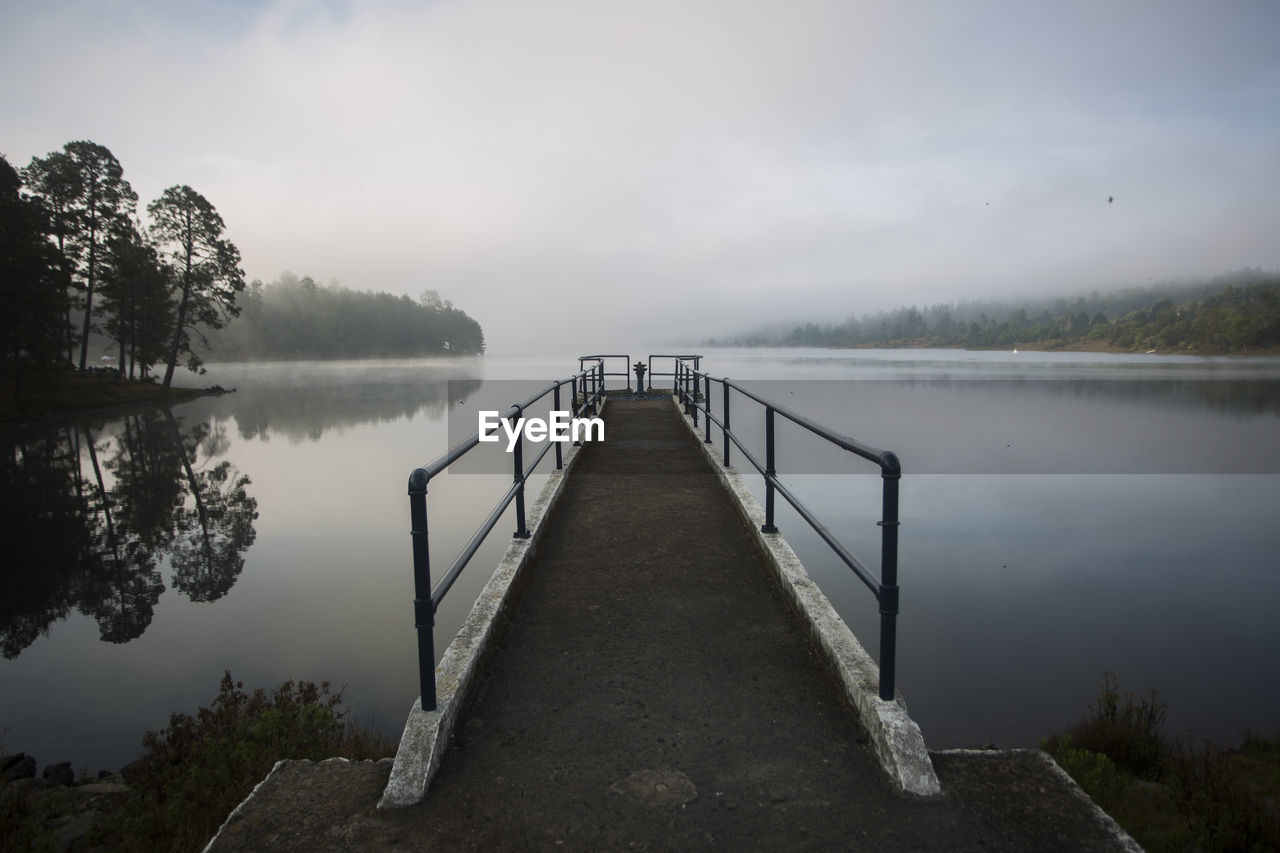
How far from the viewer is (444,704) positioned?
2748mm

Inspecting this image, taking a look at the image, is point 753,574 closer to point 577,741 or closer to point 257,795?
point 577,741

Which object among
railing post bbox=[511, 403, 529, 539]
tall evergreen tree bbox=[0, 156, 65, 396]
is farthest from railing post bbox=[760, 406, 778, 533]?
tall evergreen tree bbox=[0, 156, 65, 396]

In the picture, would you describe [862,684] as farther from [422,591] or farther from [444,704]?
[422,591]

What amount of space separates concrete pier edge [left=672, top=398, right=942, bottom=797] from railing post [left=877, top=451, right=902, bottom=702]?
14 cm

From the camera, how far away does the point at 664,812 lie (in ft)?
7.58

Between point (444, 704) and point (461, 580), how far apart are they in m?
8.66

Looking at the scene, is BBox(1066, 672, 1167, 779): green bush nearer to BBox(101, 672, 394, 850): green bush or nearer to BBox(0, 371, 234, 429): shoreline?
BBox(101, 672, 394, 850): green bush

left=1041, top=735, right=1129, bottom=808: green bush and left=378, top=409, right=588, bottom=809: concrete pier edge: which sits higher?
left=378, top=409, right=588, bottom=809: concrete pier edge

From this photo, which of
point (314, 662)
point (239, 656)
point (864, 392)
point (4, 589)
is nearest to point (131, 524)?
point (4, 589)

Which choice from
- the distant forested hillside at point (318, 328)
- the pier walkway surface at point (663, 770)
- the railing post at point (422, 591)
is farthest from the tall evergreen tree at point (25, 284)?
the distant forested hillside at point (318, 328)

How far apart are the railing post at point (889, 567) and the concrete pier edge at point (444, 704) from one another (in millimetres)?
1744

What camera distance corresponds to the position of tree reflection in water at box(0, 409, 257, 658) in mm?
10227

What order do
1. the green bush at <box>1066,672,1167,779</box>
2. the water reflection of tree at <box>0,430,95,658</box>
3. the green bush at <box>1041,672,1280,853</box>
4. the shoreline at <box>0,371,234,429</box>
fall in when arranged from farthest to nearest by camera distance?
the shoreline at <box>0,371,234,429</box>, the water reflection of tree at <box>0,430,95,658</box>, the green bush at <box>1066,672,1167,779</box>, the green bush at <box>1041,672,1280,853</box>

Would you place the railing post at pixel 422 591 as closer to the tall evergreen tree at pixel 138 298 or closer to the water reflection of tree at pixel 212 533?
the water reflection of tree at pixel 212 533
